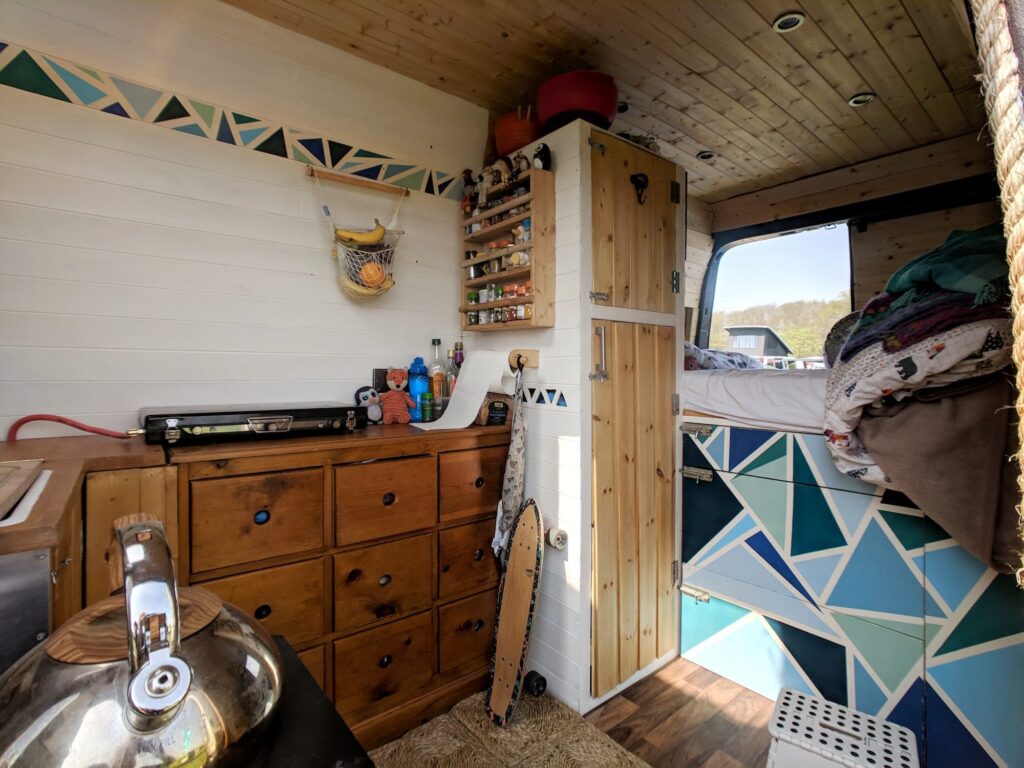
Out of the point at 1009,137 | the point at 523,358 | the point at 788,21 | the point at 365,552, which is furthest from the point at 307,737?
the point at 788,21

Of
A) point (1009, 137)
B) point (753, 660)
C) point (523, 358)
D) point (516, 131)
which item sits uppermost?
point (516, 131)

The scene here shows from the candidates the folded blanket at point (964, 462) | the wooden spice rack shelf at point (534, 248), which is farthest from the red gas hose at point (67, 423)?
the folded blanket at point (964, 462)

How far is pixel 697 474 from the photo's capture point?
2.29 metres

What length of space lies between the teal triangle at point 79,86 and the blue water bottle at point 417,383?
143 centimetres

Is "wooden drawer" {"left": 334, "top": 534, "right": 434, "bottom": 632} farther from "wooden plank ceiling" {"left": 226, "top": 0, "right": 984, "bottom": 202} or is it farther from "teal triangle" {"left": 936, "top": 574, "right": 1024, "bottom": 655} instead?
"wooden plank ceiling" {"left": 226, "top": 0, "right": 984, "bottom": 202}

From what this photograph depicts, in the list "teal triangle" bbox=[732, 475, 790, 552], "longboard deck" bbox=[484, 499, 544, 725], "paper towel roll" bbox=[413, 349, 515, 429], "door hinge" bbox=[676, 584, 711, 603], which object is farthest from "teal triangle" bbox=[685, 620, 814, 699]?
"paper towel roll" bbox=[413, 349, 515, 429]

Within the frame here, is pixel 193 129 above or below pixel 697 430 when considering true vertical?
above

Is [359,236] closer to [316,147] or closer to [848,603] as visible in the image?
[316,147]

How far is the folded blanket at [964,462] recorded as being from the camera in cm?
135

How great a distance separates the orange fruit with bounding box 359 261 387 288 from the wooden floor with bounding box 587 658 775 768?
1967mm

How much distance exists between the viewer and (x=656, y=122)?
266 centimetres

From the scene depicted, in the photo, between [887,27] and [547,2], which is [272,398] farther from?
[887,27]

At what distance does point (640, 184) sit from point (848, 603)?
5.99 ft

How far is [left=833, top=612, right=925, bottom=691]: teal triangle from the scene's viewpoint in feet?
5.36
